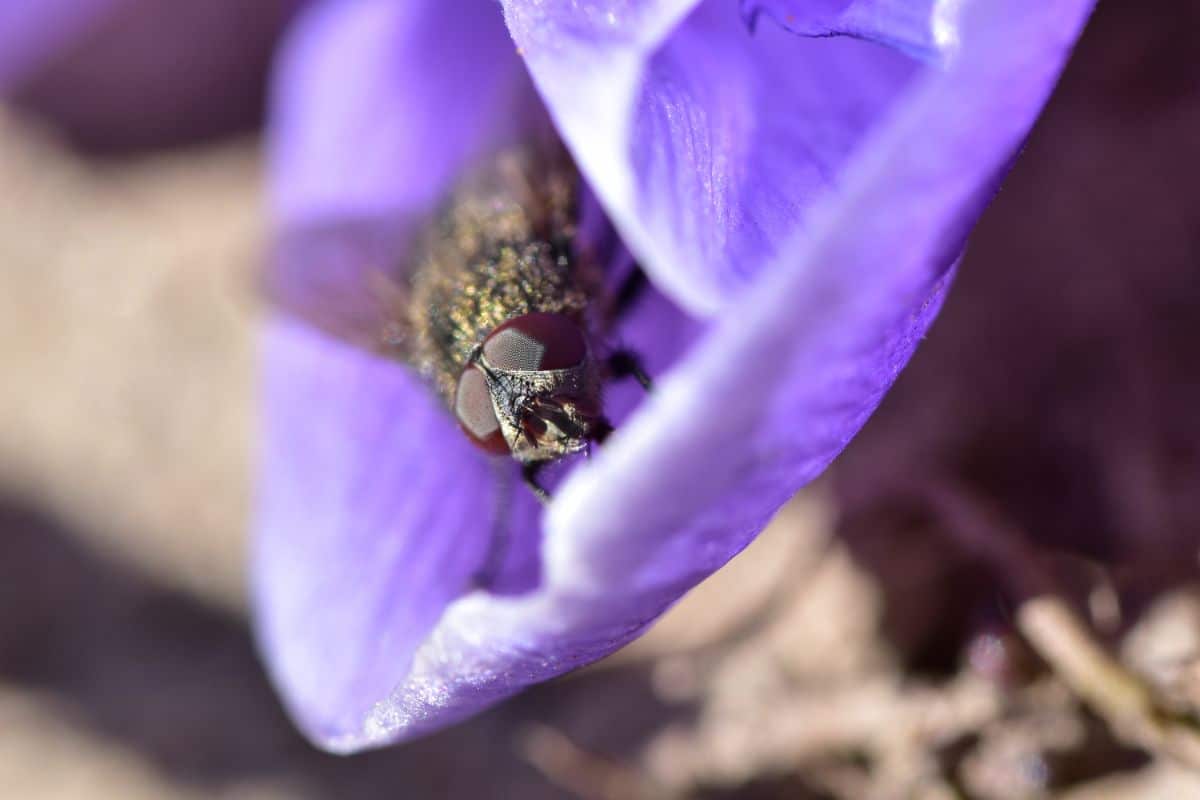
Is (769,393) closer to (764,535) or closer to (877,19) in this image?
(877,19)

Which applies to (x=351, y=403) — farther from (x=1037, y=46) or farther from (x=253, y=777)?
(x=1037, y=46)

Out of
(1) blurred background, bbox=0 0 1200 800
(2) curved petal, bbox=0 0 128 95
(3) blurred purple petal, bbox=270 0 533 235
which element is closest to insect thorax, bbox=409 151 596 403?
(3) blurred purple petal, bbox=270 0 533 235

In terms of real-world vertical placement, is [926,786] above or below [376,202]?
below

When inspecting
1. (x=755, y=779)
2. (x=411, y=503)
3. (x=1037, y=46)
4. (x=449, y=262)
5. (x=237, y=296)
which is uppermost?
(x=1037, y=46)

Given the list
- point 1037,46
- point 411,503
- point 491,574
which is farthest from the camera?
point 411,503

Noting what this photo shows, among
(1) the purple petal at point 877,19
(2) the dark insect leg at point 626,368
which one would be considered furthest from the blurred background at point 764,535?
(1) the purple petal at point 877,19

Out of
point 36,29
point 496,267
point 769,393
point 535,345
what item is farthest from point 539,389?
point 36,29

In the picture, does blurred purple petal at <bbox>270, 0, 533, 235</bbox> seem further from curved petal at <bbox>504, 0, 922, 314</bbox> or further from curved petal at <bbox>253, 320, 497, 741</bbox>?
curved petal at <bbox>504, 0, 922, 314</bbox>

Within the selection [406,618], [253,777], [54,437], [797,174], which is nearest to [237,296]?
[54,437]

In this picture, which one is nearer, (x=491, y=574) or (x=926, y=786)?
(x=491, y=574)
